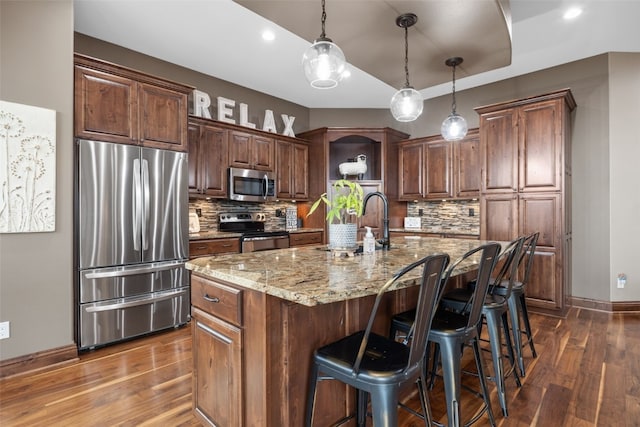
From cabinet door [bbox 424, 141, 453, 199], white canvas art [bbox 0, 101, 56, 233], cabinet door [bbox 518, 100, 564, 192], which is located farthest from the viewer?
cabinet door [bbox 424, 141, 453, 199]

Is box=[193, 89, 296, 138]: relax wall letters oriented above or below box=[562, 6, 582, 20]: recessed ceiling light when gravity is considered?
below

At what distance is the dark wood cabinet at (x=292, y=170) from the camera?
16.7 feet

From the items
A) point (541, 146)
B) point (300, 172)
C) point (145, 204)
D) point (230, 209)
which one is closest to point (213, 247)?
point (145, 204)

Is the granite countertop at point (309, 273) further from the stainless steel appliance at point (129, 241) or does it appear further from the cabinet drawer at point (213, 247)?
the cabinet drawer at point (213, 247)

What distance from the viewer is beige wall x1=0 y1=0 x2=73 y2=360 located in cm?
242

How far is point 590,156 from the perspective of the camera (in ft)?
13.5

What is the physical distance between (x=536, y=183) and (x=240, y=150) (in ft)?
12.1

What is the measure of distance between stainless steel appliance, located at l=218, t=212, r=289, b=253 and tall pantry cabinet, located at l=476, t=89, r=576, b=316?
8.92ft

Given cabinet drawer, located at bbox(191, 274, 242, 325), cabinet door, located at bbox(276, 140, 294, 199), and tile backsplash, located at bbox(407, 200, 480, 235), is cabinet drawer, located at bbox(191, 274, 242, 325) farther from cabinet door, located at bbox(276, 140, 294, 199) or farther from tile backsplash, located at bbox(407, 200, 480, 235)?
tile backsplash, located at bbox(407, 200, 480, 235)

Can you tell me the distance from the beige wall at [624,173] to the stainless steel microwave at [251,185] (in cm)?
426

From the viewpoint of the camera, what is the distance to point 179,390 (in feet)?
7.30

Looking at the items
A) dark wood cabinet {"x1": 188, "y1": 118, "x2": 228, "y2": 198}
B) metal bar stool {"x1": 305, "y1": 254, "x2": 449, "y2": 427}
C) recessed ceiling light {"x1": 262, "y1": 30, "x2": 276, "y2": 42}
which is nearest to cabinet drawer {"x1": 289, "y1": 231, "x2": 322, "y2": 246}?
dark wood cabinet {"x1": 188, "y1": 118, "x2": 228, "y2": 198}

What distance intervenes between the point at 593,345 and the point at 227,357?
322 cm


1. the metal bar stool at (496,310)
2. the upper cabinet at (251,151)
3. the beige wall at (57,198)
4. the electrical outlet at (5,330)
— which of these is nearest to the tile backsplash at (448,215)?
the upper cabinet at (251,151)
